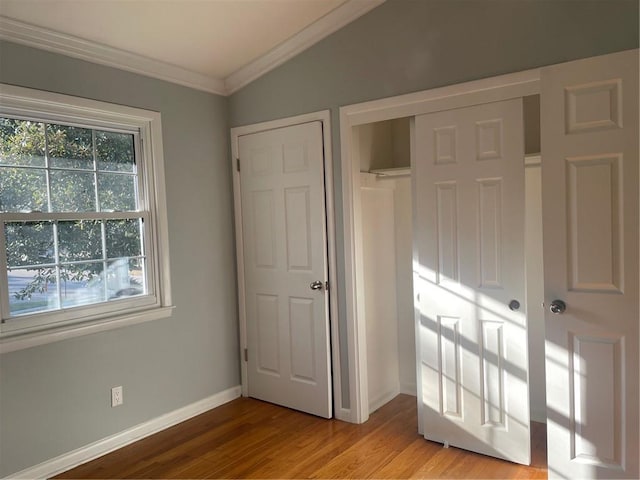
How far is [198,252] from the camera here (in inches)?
143

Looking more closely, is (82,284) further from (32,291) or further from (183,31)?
(183,31)

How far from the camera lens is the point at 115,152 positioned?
3.18 meters

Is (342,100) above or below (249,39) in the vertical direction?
below

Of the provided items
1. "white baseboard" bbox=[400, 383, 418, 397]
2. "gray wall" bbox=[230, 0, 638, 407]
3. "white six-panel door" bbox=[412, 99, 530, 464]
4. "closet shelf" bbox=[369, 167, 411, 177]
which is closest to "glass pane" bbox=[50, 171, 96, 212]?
"gray wall" bbox=[230, 0, 638, 407]

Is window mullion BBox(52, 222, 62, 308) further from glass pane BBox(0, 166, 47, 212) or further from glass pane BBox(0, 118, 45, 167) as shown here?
glass pane BBox(0, 118, 45, 167)

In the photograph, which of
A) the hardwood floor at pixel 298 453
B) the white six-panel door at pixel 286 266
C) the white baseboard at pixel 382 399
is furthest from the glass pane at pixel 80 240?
the white baseboard at pixel 382 399

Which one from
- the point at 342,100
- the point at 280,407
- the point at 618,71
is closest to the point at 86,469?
the point at 280,407

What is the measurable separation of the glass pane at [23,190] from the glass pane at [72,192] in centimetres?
6

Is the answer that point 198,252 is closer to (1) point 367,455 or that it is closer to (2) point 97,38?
(2) point 97,38

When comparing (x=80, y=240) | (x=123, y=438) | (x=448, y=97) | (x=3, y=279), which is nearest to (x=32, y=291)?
(x=3, y=279)

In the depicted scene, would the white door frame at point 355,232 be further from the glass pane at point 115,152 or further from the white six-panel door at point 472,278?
the glass pane at point 115,152

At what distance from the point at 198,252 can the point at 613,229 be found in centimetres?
258

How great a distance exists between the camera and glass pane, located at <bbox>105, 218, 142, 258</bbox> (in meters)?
3.14

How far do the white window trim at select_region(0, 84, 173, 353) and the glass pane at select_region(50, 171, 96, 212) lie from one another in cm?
32
